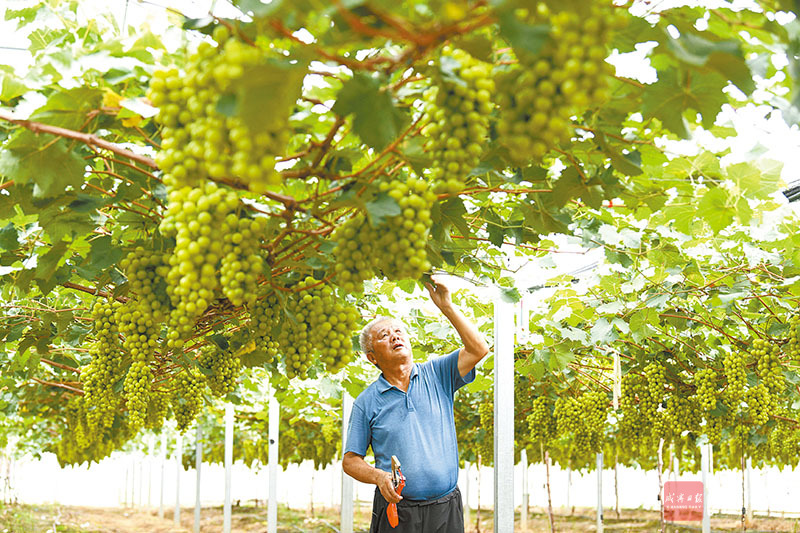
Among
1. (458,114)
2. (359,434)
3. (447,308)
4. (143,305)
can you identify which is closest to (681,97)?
(458,114)

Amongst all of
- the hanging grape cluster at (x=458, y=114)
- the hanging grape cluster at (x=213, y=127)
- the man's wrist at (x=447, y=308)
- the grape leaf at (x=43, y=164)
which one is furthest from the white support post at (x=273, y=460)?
the hanging grape cluster at (x=458, y=114)

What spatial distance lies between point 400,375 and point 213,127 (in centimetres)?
251

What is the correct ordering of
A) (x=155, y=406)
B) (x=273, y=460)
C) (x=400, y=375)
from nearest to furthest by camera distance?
(x=400, y=375) → (x=155, y=406) → (x=273, y=460)

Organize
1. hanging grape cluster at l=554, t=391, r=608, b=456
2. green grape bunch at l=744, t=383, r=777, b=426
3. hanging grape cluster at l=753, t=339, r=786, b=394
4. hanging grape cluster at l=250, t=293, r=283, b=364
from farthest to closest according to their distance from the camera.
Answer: hanging grape cluster at l=554, t=391, r=608, b=456
green grape bunch at l=744, t=383, r=777, b=426
hanging grape cluster at l=753, t=339, r=786, b=394
hanging grape cluster at l=250, t=293, r=283, b=364

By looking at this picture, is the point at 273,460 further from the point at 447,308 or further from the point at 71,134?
the point at 71,134

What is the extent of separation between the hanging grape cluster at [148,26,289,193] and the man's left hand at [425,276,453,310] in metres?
1.25

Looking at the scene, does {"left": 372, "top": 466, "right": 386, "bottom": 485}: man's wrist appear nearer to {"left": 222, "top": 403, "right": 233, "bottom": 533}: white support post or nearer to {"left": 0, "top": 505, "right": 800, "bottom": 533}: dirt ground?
{"left": 222, "top": 403, "right": 233, "bottom": 533}: white support post

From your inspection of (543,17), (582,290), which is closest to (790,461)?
(582,290)

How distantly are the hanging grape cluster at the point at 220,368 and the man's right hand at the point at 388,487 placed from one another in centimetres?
97

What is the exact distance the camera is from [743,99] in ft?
6.87

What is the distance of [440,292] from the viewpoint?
274cm

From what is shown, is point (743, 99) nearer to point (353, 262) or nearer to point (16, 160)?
point (353, 262)

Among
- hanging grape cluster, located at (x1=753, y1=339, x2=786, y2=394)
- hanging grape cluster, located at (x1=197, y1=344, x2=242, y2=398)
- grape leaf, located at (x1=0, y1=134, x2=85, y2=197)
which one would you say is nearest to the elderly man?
hanging grape cluster, located at (x1=197, y1=344, x2=242, y2=398)

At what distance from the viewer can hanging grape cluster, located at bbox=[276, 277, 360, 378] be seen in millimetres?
2236
